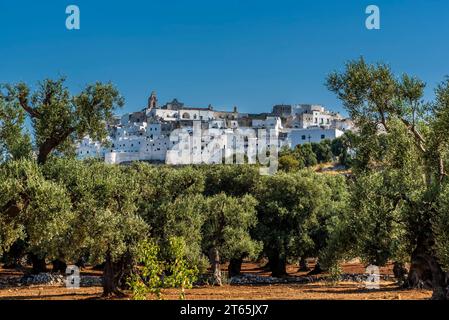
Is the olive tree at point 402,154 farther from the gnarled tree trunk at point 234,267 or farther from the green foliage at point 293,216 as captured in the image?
the gnarled tree trunk at point 234,267

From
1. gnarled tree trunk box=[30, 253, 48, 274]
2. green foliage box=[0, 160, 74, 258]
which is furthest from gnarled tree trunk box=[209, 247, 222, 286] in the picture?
green foliage box=[0, 160, 74, 258]

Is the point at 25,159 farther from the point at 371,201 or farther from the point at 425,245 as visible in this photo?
the point at 425,245

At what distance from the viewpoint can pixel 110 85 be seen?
3278cm

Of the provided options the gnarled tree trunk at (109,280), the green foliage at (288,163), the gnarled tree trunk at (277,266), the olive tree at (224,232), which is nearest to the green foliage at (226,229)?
the olive tree at (224,232)

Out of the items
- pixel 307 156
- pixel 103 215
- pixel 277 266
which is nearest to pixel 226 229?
pixel 277 266

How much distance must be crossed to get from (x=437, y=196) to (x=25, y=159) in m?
20.9

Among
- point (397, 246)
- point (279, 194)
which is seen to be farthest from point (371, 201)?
point (279, 194)

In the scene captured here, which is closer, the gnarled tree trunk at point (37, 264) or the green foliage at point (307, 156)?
the gnarled tree trunk at point (37, 264)

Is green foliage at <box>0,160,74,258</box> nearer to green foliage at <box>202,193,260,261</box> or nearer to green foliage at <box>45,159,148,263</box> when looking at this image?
green foliage at <box>45,159,148,263</box>

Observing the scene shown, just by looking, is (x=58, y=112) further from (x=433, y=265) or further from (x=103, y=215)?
→ (x=433, y=265)

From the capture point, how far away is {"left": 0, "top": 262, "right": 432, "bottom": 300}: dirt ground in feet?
120

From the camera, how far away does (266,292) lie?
139 ft

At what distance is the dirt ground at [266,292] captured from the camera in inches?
1438

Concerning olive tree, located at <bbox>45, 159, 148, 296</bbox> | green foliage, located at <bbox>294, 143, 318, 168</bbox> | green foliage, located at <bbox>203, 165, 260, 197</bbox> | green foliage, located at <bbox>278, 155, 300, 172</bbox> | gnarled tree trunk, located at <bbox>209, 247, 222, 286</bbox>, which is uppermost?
green foliage, located at <bbox>294, 143, 318, 168</bbox>
